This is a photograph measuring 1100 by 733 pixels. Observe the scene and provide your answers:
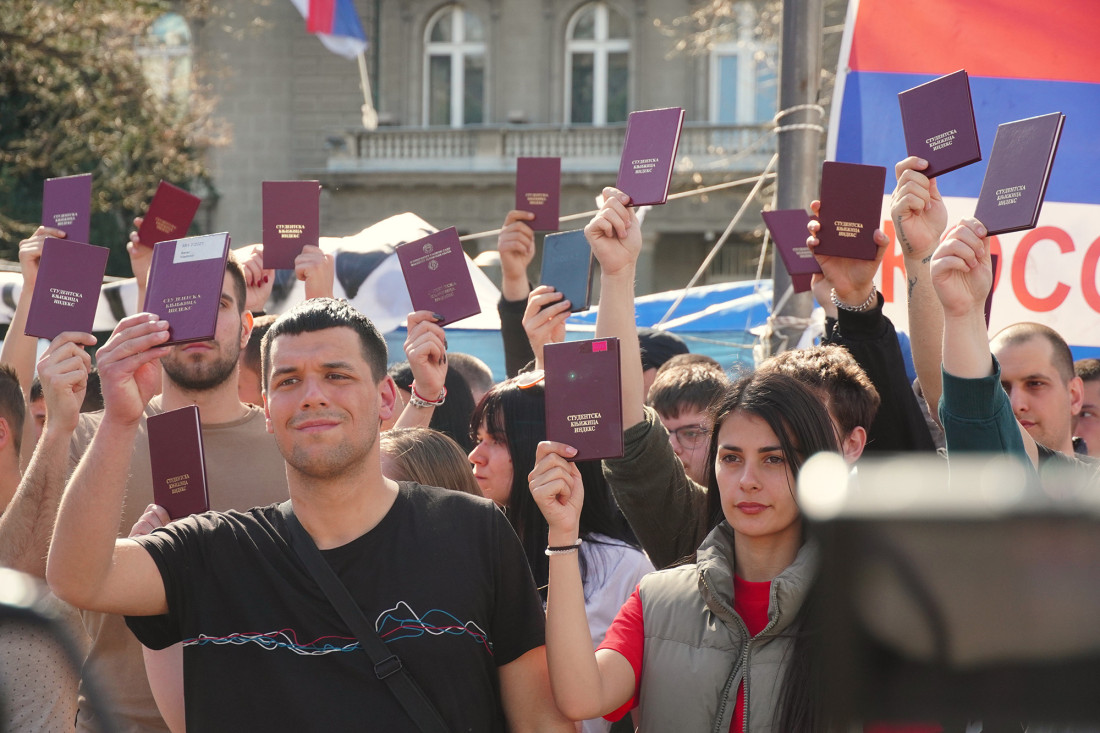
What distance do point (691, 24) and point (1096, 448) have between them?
16.5 m

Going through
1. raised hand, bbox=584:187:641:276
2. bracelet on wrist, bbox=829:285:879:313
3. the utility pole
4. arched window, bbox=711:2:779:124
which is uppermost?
arched window, bbox=711:2:779:124

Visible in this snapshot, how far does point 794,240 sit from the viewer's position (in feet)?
13.0

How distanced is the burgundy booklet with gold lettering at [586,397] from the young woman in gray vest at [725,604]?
0.18 ft

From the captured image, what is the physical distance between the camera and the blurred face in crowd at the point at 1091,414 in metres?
4.73

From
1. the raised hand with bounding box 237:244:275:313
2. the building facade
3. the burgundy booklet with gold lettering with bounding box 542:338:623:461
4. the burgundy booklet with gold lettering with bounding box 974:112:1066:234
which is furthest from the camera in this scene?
the building facade

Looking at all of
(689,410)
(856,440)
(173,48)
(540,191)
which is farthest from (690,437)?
(173,48)

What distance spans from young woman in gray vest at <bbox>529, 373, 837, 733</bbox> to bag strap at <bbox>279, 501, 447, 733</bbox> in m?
0.26

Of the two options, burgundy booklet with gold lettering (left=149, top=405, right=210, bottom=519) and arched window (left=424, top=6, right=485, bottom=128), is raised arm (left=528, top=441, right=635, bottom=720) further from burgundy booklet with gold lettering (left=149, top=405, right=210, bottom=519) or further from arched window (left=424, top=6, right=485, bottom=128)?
arched window (left=424, top=6, right=485, bottom=128)

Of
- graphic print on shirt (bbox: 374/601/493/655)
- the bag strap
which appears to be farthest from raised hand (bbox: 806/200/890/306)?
the bag strap

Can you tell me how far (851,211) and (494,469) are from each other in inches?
46.8

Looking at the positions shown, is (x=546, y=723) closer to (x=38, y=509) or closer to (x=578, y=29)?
(x=38, y=509)

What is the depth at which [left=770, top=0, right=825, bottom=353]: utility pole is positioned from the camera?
206 inches

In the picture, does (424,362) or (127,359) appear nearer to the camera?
(127,359)

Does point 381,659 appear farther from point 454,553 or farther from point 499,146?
point 499,146
